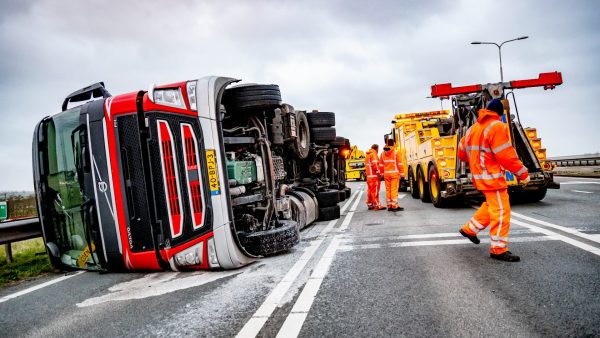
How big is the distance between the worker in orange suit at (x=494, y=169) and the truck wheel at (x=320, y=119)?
15.8 ft

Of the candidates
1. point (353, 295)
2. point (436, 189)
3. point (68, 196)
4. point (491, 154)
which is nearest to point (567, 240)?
point (491, 154)

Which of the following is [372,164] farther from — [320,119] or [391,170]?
[320,119]

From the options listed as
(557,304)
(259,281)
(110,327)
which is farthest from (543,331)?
(110,327)

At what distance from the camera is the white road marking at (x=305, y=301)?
2650 millimetres

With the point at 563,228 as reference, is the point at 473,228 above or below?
above

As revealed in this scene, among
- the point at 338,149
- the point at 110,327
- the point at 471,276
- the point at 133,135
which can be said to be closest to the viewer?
the point at 110,327

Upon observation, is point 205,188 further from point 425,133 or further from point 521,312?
point 425,133

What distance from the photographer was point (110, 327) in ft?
9.91

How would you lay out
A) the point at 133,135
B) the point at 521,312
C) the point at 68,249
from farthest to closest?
1. the point at 68,249
2. the point at 133,135
3. the point at 521,312

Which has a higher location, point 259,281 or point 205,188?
point 205,188

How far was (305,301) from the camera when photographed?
3.21 meters

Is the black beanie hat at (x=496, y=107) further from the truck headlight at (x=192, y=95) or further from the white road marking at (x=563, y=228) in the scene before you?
the truck headlight at (x=192, y=95)

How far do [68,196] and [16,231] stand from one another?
89.9 inches

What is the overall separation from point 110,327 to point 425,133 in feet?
31.9
